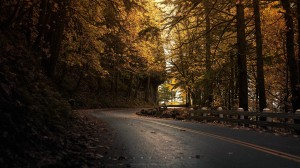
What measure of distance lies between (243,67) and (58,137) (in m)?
14.3

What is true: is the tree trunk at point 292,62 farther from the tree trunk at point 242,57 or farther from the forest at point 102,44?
the tree trunk at point 242,57

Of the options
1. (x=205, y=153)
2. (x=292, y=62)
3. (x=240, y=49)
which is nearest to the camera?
(x=205, y=153)

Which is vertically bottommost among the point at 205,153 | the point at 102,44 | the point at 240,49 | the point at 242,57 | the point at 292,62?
the point at 205,153

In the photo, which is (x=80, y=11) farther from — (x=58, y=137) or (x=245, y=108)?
(x=245, y=108)

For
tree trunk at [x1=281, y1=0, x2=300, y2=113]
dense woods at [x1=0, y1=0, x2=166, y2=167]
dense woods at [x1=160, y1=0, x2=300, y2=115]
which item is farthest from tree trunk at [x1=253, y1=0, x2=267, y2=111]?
dense woods at [x1=0, y1=0, x2=166, y2=167]

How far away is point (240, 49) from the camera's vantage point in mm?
20266

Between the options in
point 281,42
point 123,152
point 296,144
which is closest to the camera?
point 123,152

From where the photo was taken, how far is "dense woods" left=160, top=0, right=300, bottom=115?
17.9 m

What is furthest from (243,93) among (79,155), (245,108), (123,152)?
(79,155)

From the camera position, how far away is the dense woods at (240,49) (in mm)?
17875

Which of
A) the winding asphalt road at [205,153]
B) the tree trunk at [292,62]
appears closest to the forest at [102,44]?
the tree trunk at [292,62]

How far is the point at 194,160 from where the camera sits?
7.54 meters

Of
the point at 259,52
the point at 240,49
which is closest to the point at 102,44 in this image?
the point at 240,49

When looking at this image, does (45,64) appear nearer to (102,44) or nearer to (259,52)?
(102,44)
